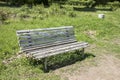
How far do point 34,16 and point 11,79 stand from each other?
7246mm

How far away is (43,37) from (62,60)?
0.83 meters

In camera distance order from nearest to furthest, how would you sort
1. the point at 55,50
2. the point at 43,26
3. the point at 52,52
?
the point at 52,52
the point at 55,50
the point at 43,26

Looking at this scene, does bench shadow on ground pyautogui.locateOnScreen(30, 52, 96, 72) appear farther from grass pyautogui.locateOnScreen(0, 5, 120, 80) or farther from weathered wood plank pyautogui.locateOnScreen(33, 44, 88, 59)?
weathered wood plank pyautogui.locateOnScreen(33, 44, 88, 59)

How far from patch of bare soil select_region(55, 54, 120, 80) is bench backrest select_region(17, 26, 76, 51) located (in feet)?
3.26

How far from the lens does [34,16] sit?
1196 centimetres

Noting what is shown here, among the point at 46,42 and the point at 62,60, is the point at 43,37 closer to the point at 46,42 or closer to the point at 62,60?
the point at 46,42

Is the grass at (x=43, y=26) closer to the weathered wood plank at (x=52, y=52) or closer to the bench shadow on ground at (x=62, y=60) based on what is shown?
the bench shadow on ground at (x=62, y=60)

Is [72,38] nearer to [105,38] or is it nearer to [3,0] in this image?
[105,38]

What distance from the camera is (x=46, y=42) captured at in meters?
6.32

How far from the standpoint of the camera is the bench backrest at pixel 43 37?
227 inches

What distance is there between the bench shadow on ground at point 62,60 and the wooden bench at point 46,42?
12.4 inches

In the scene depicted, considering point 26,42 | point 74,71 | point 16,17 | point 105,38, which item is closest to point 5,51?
point 26,42

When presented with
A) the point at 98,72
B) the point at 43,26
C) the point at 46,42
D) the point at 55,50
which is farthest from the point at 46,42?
the point at 43,26

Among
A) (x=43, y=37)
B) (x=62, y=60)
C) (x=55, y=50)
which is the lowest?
(x=62, y=60)
